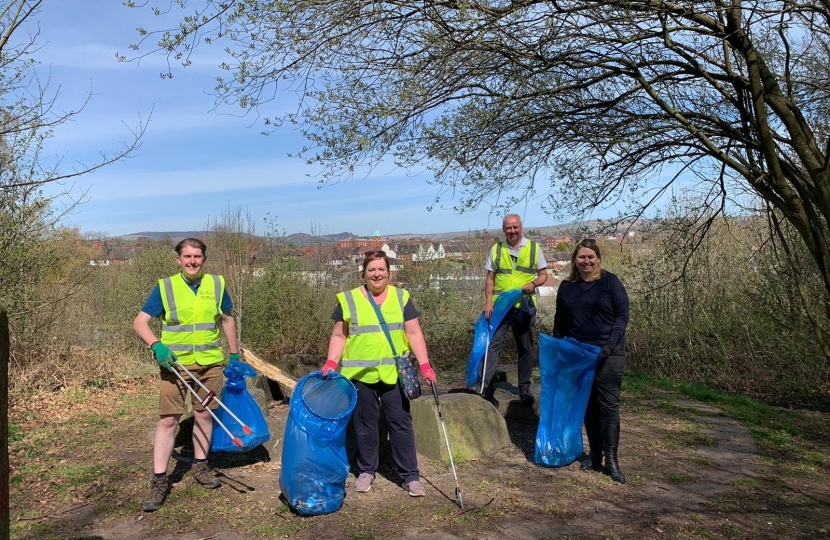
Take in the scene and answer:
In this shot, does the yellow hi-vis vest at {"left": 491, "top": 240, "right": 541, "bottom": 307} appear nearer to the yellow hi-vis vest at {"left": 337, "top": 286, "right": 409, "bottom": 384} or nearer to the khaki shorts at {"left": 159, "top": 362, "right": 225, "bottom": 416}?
the yellow hi-vis vest at {"left": 337, "top": 286, "right": 409, "bottom": 384}

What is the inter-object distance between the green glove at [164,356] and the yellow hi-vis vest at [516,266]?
121 inches

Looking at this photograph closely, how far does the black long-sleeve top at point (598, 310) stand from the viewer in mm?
4523

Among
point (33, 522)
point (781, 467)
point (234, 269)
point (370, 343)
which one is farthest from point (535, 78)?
point (234, 269)

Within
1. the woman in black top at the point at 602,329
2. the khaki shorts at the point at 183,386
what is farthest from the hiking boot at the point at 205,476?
the woman in black top at the point at 602,329

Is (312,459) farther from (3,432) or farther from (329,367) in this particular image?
(3,432)

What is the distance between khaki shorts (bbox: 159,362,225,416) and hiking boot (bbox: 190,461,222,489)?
446mm

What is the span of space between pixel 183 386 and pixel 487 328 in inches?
113

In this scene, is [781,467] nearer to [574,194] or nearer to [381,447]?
[381,447]

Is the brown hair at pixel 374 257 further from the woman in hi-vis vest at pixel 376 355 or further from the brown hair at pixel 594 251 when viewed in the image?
the brown hair at pixel 594 251

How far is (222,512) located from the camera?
3.99 metres

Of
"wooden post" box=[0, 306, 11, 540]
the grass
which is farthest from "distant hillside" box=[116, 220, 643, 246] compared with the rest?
"wooden post" box=[0, 306, 11, 540]

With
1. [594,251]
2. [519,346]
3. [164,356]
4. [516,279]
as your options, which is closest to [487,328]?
[519,346]

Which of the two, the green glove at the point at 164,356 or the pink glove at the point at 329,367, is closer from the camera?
the green glove at the point at 164,356

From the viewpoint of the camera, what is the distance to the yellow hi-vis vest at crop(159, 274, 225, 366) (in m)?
4.25
